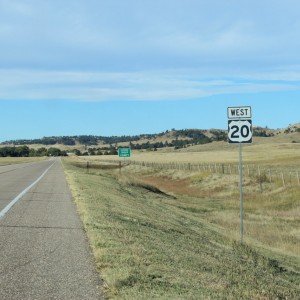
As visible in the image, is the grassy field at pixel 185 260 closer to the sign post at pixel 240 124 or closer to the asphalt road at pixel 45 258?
the asphalt road at pixel 45 258

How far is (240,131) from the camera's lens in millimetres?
11750

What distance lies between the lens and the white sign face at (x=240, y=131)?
1170 cm

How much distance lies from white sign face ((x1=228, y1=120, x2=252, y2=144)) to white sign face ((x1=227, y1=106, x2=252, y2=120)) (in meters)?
0.11

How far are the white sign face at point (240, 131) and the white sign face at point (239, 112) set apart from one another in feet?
0.35

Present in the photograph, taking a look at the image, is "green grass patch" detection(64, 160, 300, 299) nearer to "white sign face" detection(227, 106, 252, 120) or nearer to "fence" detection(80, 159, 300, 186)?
"white sign face" detection(227, 106, 252, 120)

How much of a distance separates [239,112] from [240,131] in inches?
18.6

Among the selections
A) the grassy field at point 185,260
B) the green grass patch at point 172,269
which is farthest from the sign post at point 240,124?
the green grass patch at point 172,269

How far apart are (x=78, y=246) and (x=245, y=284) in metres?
3.07

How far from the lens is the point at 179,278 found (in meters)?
6.35

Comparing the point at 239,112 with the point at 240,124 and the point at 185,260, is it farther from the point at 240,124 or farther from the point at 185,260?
the point at 185,260

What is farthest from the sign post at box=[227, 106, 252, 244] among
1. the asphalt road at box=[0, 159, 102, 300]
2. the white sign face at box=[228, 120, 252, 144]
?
the asphalt road at box=[0, 159, 102, 300]

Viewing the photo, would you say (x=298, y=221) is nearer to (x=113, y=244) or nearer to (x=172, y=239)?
(x=172, y=239)

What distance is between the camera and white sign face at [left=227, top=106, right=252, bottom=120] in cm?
1175

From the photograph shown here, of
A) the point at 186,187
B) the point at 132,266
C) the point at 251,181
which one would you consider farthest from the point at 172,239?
the point at 186,187
